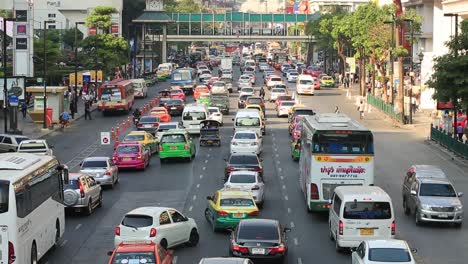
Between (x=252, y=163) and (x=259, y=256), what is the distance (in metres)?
17.6

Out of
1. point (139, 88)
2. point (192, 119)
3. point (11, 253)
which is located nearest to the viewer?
point (11, 253)

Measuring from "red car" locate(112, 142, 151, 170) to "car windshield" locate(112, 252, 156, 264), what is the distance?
2625 centimetres

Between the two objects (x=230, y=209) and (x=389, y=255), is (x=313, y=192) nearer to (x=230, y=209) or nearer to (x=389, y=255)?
(x=230, y=209)

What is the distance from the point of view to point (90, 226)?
34875 millimetres

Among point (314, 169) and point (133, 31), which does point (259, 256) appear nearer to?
point (314, 169)

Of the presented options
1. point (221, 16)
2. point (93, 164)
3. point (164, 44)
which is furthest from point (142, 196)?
point (221, 16)

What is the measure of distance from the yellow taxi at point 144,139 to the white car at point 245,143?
15.6 feet

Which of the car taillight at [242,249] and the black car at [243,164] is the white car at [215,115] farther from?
the car taillight at [242,249]

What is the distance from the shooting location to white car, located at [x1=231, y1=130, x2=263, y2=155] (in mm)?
52531

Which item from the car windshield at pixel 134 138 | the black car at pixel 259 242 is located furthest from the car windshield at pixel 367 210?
the car windshield at pixel 134 138

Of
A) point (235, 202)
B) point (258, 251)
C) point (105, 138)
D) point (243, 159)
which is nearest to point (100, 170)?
point (243, 159)

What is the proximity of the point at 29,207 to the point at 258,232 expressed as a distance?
19.8ft

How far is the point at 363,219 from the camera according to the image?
29.5 m

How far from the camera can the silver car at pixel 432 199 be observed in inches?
1362
